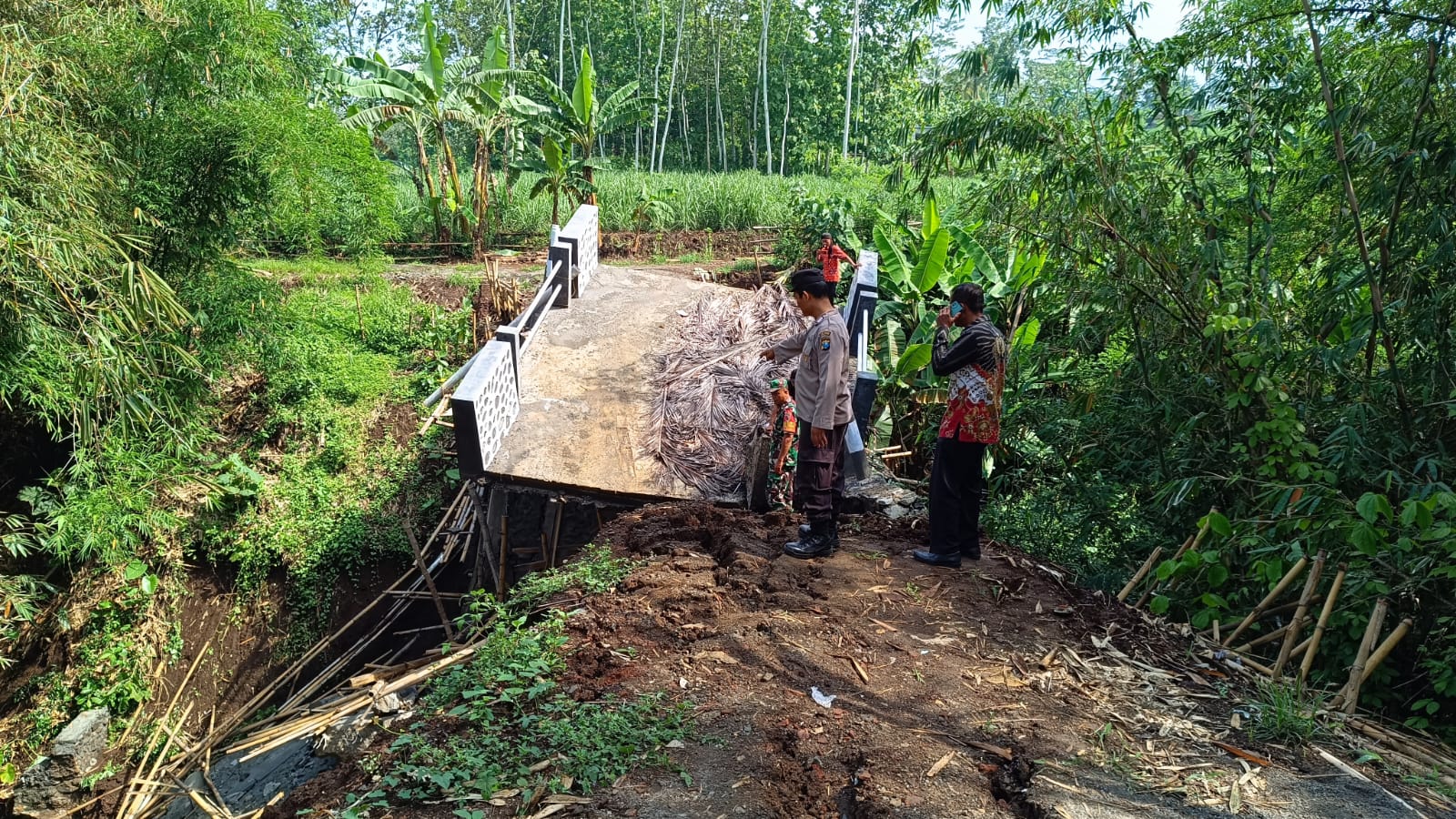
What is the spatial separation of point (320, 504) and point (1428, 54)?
9554 millimetres

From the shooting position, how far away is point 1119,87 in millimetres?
5652

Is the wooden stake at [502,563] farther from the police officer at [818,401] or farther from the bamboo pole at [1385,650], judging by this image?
the bamboo pole at [1385,650]

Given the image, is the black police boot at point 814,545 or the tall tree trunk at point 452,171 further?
the tall tree trunk at point 452,171

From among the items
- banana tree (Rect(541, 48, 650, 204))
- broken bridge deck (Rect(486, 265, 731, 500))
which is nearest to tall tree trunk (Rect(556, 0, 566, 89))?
banana tree (Rect(541, 48, 650, 204))

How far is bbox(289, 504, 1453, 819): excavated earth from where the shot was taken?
3141mm

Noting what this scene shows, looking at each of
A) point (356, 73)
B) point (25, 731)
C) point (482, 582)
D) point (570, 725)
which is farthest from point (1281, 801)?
point (356, 73)

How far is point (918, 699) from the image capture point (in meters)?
3.83

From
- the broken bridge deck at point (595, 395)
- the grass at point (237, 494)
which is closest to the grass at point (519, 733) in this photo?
the broken bridge deck at point (595, 395)

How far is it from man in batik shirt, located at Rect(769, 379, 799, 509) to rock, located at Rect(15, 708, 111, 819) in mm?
6328

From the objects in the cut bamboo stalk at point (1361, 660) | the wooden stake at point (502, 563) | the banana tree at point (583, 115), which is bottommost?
the wooden stake at point (502, 563)

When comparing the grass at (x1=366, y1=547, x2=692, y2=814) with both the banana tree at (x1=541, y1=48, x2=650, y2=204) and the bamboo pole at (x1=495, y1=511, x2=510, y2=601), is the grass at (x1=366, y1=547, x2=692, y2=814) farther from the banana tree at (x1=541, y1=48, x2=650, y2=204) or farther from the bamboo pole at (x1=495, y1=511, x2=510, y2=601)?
the banana tree at (x1=541, y1=48, x2=650, y2=204)

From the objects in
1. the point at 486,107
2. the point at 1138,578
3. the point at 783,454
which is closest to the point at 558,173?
the point at 486,107

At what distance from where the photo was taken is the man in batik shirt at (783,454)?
6.62 metres

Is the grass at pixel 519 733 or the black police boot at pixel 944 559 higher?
the black police boot at pixel 944 559
